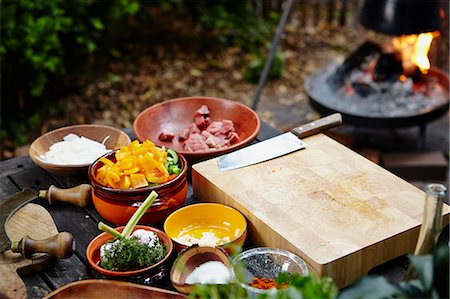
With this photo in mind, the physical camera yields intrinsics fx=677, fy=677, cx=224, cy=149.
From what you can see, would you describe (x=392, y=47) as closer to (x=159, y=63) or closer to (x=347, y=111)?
(x=347, y=111)

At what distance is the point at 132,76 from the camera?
4930 millimetres

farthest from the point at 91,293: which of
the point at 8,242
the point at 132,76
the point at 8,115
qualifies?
the point at 132,76

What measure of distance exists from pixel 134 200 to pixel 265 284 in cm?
51

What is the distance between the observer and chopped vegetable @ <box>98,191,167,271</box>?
177 centimetres

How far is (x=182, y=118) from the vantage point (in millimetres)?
2617

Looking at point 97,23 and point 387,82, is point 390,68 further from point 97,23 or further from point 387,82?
point 97,23

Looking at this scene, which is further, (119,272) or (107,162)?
(107,162)

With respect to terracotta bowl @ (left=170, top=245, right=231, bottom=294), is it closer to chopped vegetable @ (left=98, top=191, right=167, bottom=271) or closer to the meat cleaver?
chopped vegetable @ (left=98, top=191, right=167, bottom=271)

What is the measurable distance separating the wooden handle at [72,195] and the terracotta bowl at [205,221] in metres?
0.33

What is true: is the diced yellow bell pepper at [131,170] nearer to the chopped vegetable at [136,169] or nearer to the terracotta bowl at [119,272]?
the chopped vegetable at [136,169]

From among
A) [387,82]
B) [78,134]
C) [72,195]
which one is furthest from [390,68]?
[72,195]

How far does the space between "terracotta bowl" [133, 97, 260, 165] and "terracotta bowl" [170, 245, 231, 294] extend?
622 millimetres

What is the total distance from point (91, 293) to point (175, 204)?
0.44 meters

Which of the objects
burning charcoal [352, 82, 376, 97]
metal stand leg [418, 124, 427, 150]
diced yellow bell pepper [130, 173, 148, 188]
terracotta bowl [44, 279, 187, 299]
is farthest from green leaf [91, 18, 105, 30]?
terracotta bowl [44, 279, 187, 299]
